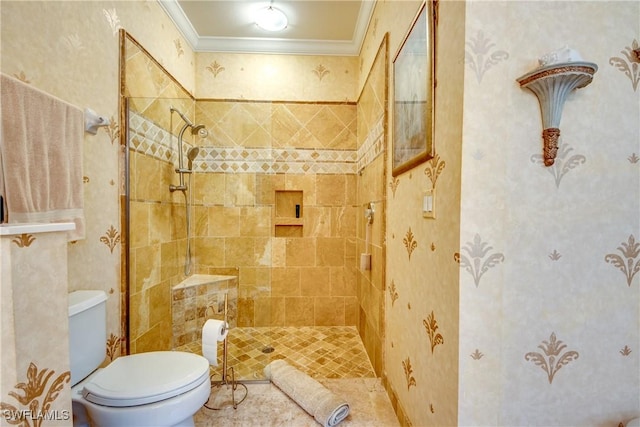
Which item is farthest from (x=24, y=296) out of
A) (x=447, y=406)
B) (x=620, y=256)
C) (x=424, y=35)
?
(x=620, y=256)

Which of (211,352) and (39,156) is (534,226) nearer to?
(211,352)

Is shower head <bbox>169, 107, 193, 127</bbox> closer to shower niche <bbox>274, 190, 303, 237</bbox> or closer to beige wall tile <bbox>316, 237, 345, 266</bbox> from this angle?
shower niche <bbox>274, 190, 303, 237</bbox>

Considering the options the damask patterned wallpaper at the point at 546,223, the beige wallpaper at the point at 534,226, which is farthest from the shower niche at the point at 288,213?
the damask patterned wallpaper at the point at 546,223

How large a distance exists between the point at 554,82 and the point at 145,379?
6.07 feet

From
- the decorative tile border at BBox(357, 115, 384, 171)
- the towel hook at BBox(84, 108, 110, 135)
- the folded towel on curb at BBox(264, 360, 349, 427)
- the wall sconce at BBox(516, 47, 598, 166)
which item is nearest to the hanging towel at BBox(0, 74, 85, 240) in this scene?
the towel hook at BBox(84, 108, 110, 135)

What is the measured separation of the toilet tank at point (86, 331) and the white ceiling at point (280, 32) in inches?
81.7

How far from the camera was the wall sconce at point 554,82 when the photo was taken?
747 millimetres

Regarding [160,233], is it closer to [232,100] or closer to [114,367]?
[114,367]

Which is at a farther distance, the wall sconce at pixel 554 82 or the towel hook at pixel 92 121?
the towel hook at pixel 92 121

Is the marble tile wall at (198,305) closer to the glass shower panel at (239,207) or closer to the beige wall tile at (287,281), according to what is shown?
the glass shower panel at (239,207)

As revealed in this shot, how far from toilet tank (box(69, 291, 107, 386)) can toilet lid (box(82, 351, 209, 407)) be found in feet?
0.28

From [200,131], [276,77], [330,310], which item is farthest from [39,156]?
[330,310]

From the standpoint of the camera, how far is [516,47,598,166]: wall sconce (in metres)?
0.75

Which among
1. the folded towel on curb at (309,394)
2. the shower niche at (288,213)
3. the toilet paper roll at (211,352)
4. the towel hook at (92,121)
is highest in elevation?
the towel hook at (92,121)
